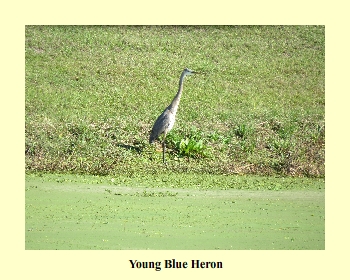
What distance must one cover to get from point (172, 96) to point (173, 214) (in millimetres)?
8000

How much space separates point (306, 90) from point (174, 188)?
824 centimetres

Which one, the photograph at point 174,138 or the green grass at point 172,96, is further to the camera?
the green grass at point 172,96

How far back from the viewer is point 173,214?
31.8 ft

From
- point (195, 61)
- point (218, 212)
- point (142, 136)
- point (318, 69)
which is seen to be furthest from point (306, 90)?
point (218, 212)

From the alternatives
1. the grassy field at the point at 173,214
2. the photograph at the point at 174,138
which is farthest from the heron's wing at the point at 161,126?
the grassy field at the point at 173,214

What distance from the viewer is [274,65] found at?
64.5 feet

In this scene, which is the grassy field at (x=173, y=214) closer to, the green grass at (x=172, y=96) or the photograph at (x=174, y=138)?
the photograph at (x=174, y=138)

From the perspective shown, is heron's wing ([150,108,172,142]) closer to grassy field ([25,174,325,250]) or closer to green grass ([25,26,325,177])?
green grass ([25,26,325,177])

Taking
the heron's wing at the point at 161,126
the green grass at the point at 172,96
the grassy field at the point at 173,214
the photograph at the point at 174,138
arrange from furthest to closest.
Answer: the heron's wing at the point at 161,126, the green grass at the point at 172,96, the photograph at the point at 174,138, the grassy field at the point at 173,214

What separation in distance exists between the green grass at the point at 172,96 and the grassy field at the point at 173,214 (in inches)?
45.4

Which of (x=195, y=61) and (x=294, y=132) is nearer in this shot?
(x=294, y=132)

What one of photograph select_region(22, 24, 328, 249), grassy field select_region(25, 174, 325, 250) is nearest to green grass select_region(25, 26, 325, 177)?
photograph select_region(22, 24, 328, 249)

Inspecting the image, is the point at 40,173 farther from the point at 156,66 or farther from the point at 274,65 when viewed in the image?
the point at 274,65

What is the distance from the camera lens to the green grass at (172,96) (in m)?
13.4
